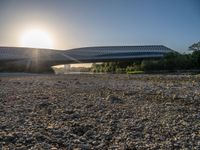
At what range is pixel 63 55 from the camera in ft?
329

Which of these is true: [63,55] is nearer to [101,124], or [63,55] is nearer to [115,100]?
[115,100]

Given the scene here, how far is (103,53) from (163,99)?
288ft

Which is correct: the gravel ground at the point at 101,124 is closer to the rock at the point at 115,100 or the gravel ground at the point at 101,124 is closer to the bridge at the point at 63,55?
the rock at the point at 115,100

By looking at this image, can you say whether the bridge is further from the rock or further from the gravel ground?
the gravel ground

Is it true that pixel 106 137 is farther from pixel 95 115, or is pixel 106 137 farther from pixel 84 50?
pixel 84 50

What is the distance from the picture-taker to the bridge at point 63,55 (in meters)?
92.0

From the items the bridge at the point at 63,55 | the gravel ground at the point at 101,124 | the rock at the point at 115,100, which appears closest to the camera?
the gravel ground at the point at 101,124

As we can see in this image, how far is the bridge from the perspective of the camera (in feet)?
302

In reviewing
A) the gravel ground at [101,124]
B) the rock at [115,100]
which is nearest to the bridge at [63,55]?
the rock at [115,100]

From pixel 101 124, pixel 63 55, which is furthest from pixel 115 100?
pixel 63 55

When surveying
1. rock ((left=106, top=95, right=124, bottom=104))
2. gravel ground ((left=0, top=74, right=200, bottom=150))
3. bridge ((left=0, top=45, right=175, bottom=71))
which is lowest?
gravel ground ((left=0, top=74, right=200, bottom=150))

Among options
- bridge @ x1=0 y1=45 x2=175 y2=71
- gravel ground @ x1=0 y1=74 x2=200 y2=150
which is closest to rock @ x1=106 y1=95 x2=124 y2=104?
gravel ground @ x1=0 y1=74 x2=200 y2=150

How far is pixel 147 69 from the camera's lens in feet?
233

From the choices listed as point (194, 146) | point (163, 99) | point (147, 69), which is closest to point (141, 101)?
point (163, 99)
